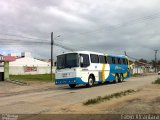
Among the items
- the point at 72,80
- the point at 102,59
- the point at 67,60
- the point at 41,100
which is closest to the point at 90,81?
the point at 72,80

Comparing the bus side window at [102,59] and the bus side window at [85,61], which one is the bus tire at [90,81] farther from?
the bus side window at [102,59]

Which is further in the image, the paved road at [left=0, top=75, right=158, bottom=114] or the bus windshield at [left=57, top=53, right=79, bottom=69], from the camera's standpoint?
the bus windshield at [left=57, top=53, right=79, bottom=69]

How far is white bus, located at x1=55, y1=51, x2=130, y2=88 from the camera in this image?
26.1 meters

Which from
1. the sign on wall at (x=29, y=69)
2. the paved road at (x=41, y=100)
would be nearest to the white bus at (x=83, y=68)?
the paved road at (x=41, y=100)

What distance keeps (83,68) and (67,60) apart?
1.48m

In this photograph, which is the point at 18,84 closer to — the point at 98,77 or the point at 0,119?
the point at 98,77

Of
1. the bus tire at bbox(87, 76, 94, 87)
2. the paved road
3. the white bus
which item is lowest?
the paved road

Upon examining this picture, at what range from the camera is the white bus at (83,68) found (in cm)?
2608

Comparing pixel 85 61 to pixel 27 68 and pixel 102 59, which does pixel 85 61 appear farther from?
pixel 27 68

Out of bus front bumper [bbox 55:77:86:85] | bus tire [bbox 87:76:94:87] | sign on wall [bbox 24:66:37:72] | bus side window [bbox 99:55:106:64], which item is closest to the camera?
bus front bumper [bbox 55:77:86:85]

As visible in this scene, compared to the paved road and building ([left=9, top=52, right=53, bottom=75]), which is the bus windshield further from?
building ([left=9, top=52, right=53, bottom=75])

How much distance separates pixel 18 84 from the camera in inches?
1335

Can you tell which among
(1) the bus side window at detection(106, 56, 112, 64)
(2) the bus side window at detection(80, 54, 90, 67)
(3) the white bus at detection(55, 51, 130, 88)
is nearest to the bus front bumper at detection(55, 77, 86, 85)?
(3) the white bus at detection(55, 51, 130, 88)

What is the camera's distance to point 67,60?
2642 cm
